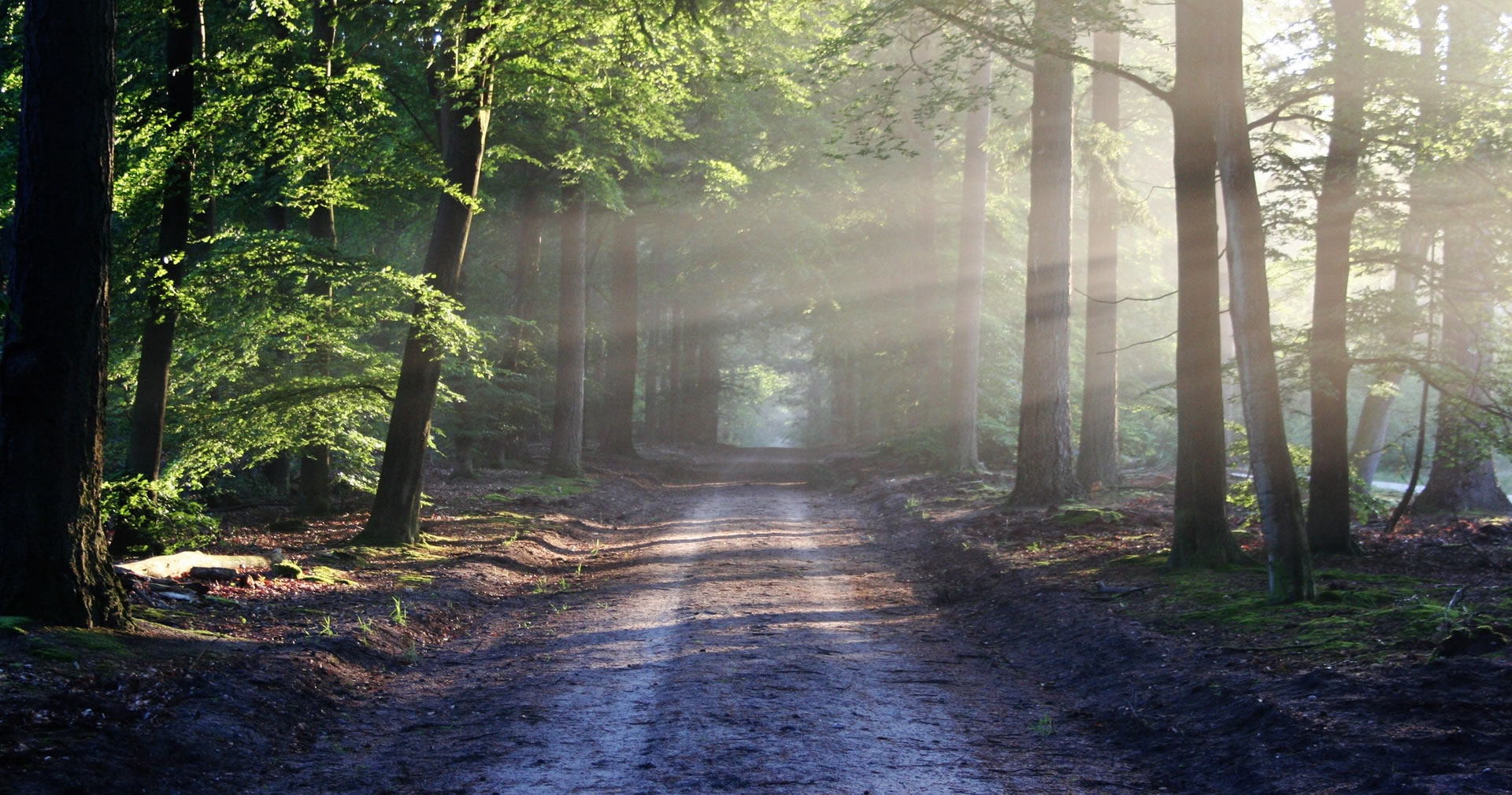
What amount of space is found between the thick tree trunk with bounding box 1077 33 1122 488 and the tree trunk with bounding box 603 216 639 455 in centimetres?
1405

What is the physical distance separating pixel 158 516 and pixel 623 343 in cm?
2111

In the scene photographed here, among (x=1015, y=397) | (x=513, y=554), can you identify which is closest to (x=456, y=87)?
(x=513, y=554)

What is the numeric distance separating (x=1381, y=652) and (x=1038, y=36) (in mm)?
7047

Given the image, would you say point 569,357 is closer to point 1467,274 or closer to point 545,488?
point 545,488

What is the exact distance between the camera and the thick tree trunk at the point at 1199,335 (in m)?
10.9

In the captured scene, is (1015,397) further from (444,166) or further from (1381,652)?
(1381,652)

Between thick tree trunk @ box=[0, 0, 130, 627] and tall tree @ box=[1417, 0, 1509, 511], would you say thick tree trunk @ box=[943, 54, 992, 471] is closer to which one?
tall tree @ box=[1417, 0, 1509, 511]

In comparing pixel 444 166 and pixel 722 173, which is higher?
pixel 722 173

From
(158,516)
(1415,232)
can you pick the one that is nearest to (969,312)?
(1415,232)

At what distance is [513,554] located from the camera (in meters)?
13.2

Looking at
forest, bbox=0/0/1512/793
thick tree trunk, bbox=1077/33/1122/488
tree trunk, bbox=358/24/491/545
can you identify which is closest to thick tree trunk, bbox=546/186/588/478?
forest, bbox=0/0/1512/793

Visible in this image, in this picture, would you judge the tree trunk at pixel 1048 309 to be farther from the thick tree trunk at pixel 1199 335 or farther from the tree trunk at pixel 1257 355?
the tree trunk at pixel 1257 355

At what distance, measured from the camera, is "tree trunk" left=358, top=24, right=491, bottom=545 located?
1310 cm

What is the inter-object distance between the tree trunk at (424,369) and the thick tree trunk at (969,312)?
45.3ft
